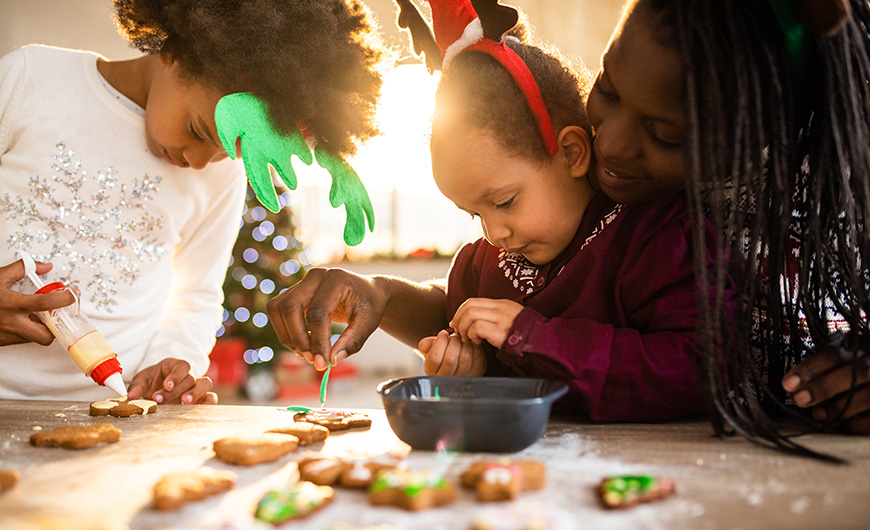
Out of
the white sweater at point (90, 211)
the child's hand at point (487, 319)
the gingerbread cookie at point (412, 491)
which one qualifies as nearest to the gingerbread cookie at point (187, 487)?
the gingerbread cookie at point (412, 491)

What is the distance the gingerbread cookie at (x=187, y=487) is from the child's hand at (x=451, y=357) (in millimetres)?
431

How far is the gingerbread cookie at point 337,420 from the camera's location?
34.2 inches

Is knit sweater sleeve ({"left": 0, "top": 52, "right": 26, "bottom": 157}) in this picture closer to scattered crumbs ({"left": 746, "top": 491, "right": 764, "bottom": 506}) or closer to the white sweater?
the white sweater

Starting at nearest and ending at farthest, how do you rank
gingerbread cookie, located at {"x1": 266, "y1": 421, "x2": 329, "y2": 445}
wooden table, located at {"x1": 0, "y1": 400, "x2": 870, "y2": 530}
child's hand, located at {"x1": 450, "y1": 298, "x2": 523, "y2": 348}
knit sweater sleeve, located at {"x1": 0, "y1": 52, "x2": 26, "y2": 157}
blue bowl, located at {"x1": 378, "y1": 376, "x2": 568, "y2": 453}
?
wooden table, located at {"x1": 0, "y1": 400, "x2": 870, "y2": 530}
blue bowl, located at {"x1": 378, "y1": 376, "x2": 568, "y2": 453}
gingerbread cookie, located at {"x1": 266, "y1": 421, "x2": 329, "y2": 445}
child's hand, located at {"x1": 450, "y1": 298, "x2": 523, "y2": 348}
knit sweater sleeve, located at {"x1": 0, "y1": 52, "x2": 26, "y2": 157}

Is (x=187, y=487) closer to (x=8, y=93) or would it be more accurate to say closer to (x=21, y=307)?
(x=21, y=307)

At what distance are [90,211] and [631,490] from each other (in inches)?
49.3

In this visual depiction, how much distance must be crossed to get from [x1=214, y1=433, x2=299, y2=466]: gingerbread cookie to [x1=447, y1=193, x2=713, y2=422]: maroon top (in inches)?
13.0

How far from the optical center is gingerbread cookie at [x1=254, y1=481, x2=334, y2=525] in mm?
501

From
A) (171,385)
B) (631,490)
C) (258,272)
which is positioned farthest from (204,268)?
(258,272)

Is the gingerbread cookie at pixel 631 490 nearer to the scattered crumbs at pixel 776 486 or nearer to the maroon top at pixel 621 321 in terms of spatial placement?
the scattered crumbs at pixel 776 486

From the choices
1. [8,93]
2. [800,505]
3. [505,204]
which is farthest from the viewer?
[8,93]

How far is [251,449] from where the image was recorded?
2.23 feet

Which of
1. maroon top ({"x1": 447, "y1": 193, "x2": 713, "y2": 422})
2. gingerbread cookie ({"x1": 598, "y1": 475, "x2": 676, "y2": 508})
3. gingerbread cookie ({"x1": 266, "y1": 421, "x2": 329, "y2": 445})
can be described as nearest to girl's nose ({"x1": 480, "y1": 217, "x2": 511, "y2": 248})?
maroon top ({"x1": 447, "y1": 193, "x2": 713, "y2": 422})

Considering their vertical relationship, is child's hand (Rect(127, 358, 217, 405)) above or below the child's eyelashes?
below
